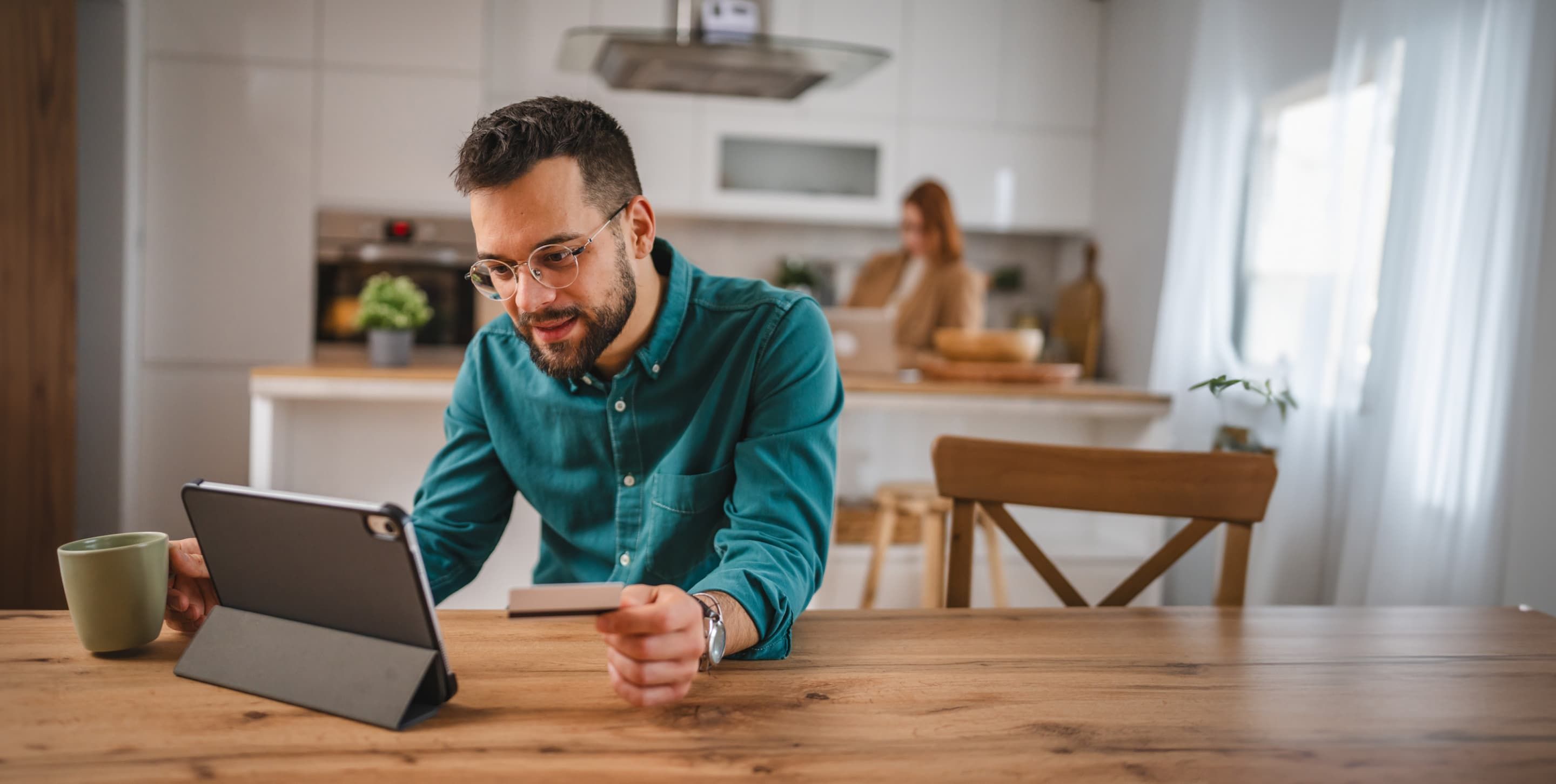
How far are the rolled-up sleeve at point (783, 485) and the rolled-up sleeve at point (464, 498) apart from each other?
30cm

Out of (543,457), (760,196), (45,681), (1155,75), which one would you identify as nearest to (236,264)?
(760,196)

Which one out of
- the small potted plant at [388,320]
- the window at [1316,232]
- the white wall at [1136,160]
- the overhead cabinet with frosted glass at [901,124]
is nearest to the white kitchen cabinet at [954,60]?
the overhead cabinet with frosted glass at [901,124]

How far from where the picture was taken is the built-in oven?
12.8 feet

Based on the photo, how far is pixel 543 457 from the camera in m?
1.32

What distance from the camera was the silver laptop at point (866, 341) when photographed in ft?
10.2

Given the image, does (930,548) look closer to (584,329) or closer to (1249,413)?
(1249,413)

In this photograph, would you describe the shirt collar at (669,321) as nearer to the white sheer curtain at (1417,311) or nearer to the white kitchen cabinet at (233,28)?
the white sheer curtain at (1417,311)

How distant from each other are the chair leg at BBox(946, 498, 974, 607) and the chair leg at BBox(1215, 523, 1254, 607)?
317 millimetres

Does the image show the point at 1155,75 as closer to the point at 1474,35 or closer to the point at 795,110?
the point at 795,110

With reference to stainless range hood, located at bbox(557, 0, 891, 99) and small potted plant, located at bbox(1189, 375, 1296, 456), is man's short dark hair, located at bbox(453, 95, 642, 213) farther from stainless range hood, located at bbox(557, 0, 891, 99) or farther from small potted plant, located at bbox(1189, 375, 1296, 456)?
stainless range hood, located at bbox(557, 0, 891, 99)

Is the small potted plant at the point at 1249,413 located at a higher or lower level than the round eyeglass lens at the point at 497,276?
lower

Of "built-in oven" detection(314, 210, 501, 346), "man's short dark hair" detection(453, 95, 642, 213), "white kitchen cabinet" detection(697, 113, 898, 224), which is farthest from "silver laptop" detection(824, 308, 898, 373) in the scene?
"man's short dark hair" detection(453, 95, 642, 213)

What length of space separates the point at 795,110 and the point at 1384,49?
2372 millimetres

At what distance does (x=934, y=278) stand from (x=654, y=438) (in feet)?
8.71
